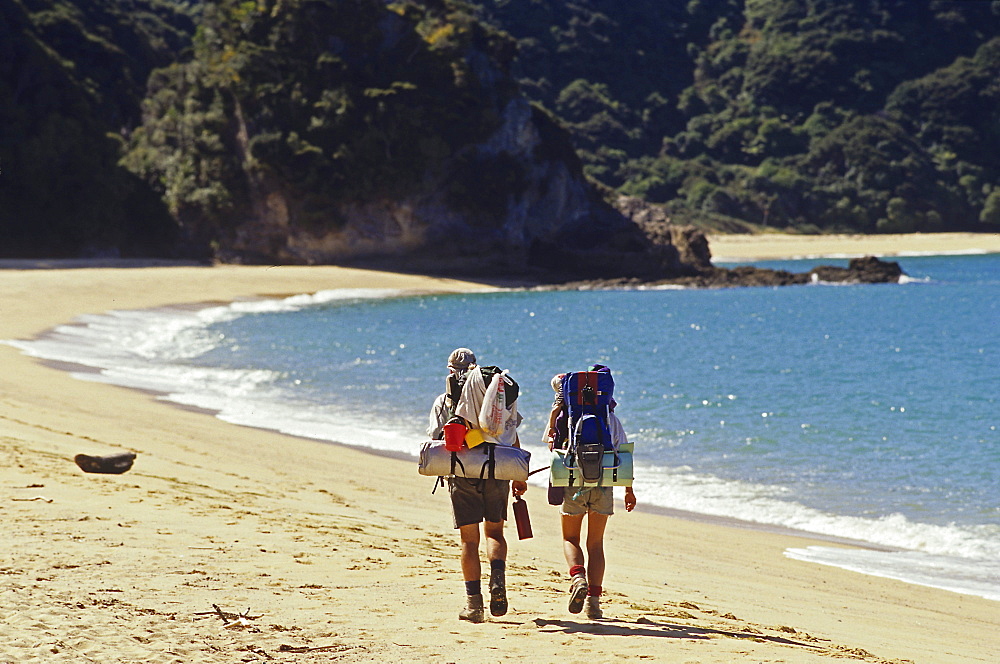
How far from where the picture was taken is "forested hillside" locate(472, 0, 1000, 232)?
9206cm

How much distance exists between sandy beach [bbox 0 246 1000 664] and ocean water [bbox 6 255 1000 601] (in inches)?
45.7

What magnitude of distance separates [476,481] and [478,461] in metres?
0.17

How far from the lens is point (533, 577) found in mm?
6836

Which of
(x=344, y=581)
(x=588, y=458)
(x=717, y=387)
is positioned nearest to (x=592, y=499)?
(x=588, y=458)

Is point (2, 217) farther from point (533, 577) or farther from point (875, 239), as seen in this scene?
point (875, 239)

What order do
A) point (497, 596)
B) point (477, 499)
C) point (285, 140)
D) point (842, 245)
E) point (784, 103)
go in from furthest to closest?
1. point (784, 103)
2. point (842, 245)
3. point (285, 140)
4. point (477, 499)
5. point (497, 596)

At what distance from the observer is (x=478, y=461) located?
557cm

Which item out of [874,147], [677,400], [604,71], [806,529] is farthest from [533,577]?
[604,71]

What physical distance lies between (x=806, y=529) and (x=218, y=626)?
6199mm

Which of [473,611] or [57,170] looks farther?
[57,170]

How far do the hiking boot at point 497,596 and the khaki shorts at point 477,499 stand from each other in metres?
0.32

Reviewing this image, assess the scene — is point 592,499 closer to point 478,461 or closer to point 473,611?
point 478,461

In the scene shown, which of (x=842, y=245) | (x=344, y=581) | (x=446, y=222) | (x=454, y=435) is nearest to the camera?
(x=454, y=435)

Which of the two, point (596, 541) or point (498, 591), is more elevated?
point (596, 541)
